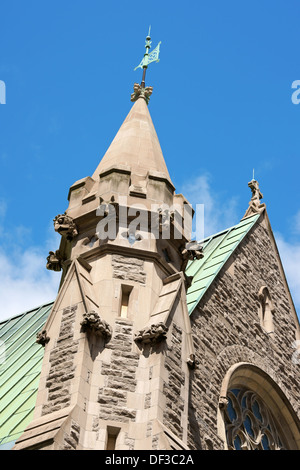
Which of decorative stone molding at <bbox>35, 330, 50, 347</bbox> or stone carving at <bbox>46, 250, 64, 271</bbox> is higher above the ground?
stone carving at <bbox>46, 250, 64, 271</bbox>

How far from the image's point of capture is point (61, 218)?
52.9ft

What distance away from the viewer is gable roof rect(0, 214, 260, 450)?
57.0ft

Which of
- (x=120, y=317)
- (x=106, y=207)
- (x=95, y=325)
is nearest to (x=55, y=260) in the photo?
(x=106, y=207)

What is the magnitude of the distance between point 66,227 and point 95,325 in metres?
2.65

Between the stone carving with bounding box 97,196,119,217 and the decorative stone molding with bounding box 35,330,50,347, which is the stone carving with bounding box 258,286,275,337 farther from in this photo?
the decorative stone molding with bounding box 35,330,50,347

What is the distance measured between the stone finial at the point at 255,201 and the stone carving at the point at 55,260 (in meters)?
8.32

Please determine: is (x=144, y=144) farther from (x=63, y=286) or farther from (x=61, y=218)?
(x=63, y=286)

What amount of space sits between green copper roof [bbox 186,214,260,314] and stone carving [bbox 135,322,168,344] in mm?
3200

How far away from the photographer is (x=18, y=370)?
20.8m

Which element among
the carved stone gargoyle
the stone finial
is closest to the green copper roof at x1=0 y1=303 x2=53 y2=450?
the carved stone gargoyle

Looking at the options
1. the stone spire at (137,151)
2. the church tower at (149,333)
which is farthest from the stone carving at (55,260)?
Result: the stone spire at (137,151)

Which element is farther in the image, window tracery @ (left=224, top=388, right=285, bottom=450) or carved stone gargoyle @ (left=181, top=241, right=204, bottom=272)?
window tracery @ (left=224, top=388, right=285, bottom=450)

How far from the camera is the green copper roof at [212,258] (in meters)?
18.4
